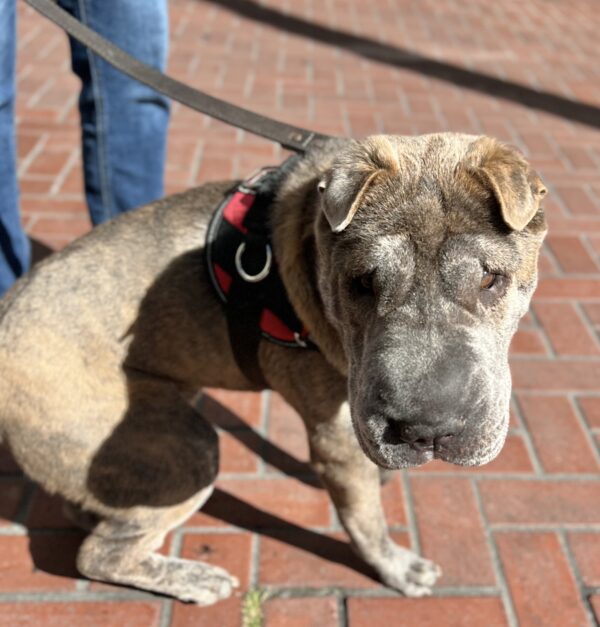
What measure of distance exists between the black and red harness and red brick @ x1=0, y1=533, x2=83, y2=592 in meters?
1.14

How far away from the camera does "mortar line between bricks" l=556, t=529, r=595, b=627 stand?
259 centimetres

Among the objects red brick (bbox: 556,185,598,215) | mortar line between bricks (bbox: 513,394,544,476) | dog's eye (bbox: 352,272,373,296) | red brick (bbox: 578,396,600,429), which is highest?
dog's eye (bbox: 352,272,373,296)

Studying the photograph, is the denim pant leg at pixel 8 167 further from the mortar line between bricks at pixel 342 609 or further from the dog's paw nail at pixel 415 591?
the dog's paw nail at pixel 415 591

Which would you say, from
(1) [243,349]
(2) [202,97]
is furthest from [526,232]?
(2) [202,97]

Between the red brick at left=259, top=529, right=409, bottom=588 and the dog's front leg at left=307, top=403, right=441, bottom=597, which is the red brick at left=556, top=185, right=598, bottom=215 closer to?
the red brick at left=259, top=529, right=409, bottom=588

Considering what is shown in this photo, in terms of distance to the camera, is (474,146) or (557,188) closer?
(474,146)

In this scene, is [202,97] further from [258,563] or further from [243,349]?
[258,563]

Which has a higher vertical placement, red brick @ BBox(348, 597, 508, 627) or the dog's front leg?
the dog's front leg

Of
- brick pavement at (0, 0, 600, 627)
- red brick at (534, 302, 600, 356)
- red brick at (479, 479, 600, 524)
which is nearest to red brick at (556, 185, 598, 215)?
brick pavement at (0, 0, 600, 627)

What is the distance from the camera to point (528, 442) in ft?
10.8

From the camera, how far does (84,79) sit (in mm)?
3373

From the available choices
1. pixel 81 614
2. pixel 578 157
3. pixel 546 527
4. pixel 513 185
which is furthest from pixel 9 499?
pixel 578 157

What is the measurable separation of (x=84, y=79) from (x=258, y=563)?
2439 millimetres

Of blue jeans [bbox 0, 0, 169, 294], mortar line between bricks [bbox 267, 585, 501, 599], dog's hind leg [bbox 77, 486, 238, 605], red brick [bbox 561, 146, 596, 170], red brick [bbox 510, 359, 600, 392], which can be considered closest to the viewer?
dog's hind leg [bbox 77, 486, 238, 605]
